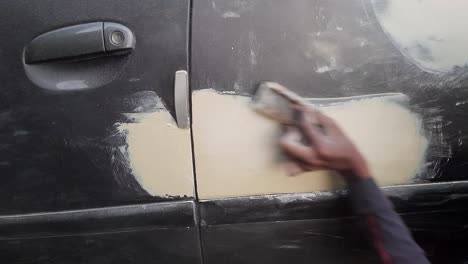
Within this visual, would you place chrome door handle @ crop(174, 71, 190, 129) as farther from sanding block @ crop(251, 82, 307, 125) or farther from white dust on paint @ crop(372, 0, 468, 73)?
white dust on paint @ crop(372, 0, 468, 73)

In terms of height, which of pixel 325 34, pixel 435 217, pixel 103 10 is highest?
pixel 103 10

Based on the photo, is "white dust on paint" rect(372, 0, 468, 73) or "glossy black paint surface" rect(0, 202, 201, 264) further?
"glossy black paint surface" rect(0, 202, 201, 264)

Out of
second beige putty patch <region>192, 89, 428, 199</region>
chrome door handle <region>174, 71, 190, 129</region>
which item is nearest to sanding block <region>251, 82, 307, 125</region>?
second beige putty patch <region>192, 89, 428, 199</region>

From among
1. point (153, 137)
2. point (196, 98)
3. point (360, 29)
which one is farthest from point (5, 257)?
point (360, 29)

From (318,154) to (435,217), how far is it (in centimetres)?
45

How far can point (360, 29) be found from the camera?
1.37 metres

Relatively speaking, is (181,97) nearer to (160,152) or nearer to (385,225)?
(160,152)

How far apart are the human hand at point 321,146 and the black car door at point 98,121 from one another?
31 cm

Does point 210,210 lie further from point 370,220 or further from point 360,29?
point 360,29

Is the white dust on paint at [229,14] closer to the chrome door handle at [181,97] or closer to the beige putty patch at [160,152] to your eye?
the chrome door handle at [181,97]

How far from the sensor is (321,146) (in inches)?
53.2

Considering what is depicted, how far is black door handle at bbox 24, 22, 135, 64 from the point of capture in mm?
1393

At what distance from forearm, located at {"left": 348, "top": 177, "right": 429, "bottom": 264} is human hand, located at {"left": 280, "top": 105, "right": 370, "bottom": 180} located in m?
0.04

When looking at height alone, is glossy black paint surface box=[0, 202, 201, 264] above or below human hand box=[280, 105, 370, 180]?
below
